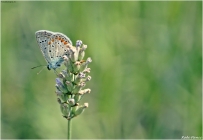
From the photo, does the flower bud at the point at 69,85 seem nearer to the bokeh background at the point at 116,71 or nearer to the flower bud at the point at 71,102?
the flower bud at the point at 71,102

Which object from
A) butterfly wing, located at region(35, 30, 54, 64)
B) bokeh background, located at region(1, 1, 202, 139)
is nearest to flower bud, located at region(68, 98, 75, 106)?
butterfly wing, located at region(35, 30, 54, 64)

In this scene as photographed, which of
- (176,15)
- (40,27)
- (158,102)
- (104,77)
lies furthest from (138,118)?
(40,27)

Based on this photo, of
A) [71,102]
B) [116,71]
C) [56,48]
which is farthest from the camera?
[116,71]

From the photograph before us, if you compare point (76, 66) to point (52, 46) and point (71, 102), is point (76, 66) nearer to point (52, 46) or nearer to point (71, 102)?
point (71, 102)

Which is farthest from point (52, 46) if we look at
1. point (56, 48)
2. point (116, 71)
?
point (116, 71)

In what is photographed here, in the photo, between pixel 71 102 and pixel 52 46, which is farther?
pixel 52 46

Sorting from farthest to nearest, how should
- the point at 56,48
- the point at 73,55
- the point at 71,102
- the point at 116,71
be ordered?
1. the point at 116,71
2. the point at 56,48
3. the point at 73,55
4. the point at 71,102

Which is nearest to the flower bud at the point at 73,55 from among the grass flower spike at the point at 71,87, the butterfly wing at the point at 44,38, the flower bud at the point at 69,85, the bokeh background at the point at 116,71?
the grass flower spike at the point at 71,87

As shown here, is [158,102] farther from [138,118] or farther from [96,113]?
[96,113]
